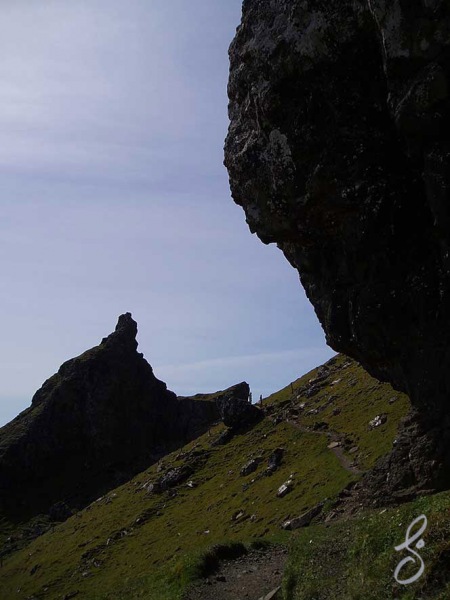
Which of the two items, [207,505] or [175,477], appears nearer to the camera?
[207,505]

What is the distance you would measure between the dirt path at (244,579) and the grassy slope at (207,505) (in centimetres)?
877

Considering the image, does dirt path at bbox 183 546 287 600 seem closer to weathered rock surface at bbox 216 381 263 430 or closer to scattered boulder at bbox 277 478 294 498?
scattered boulder at bbox 277 478 294 498

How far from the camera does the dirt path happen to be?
93.7ft

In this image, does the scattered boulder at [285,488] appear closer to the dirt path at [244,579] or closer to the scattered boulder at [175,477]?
the dirt path at [244,579]

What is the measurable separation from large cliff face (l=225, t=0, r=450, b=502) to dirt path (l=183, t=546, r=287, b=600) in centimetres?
1203

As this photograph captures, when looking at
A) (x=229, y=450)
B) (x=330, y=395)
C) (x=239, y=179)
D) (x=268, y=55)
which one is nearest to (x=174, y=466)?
(x=229, y=450)

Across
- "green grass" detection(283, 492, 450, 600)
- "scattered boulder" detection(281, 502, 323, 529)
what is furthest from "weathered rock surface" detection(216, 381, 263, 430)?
"green grass" detection(283, 492, 450, 600)

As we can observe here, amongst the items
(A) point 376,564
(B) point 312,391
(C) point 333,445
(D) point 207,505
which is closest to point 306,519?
(C) point 333,445

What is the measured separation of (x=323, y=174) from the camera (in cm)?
4047

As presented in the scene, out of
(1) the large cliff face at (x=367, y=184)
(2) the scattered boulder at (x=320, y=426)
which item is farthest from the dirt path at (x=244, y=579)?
(2) the scattered boulder at (x=320, y=426)

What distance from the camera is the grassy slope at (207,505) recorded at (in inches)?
2736

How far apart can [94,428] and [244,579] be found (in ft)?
493

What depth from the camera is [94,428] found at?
174 meters

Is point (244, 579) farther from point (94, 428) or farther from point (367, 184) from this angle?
point (94, 428)
